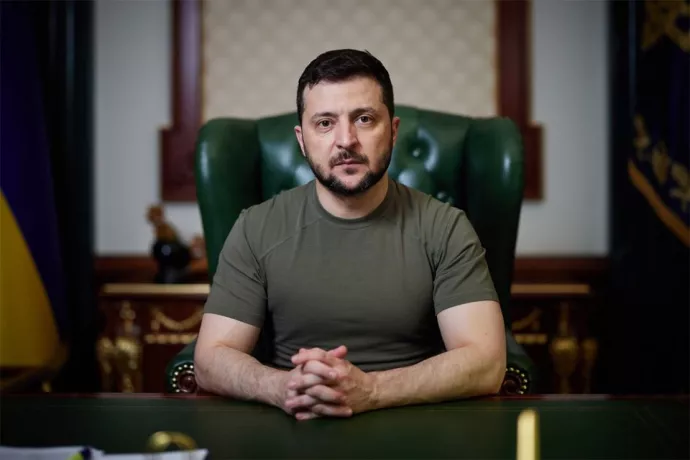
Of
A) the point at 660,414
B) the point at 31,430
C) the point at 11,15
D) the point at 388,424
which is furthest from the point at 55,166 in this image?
the point at 660,414

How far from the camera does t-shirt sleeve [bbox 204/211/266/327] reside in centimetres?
124

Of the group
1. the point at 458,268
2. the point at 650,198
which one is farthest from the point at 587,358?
the point at 458,268

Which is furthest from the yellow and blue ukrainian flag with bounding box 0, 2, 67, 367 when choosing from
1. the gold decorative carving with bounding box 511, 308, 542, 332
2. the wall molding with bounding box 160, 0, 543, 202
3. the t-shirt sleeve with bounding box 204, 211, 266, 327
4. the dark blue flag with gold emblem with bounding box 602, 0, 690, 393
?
the dark blue flag with gold emblem with bounding box 602, 0, 690, 393

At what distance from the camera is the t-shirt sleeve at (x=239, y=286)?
4.07ft

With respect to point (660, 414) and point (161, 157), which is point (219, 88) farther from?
point (660, 414)

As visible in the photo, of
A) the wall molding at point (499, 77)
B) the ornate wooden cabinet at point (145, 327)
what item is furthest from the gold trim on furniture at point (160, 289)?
the wall molding at point (499, 77)

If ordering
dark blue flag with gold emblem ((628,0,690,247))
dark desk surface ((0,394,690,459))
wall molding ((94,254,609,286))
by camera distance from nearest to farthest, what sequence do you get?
dark desk surface ((0,394,690,459))
dark blue flag with gold emblem ((628,0,690,247))
wall molding ((94,254,609,286))

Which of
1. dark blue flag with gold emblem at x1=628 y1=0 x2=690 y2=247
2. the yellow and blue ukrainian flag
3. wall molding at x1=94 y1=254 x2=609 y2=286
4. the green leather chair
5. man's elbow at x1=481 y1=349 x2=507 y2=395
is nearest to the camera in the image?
man's elbow at x1=481 y1=349 x2=507 y2=395

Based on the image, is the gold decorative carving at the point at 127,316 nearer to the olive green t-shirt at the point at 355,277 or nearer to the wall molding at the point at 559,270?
the wall molding at the point at 559,270

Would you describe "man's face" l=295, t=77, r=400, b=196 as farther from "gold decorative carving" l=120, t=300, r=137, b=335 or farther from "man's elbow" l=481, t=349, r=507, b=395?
"gold decorative carving" l=120, t=300, r=137, b=335

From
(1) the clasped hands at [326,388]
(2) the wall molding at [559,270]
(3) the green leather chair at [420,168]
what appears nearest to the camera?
(1) the clasped hands at [326,388]

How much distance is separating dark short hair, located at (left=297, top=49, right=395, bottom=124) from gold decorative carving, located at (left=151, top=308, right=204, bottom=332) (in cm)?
106

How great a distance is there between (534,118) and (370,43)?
0.57 metres

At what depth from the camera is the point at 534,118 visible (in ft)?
7.73
